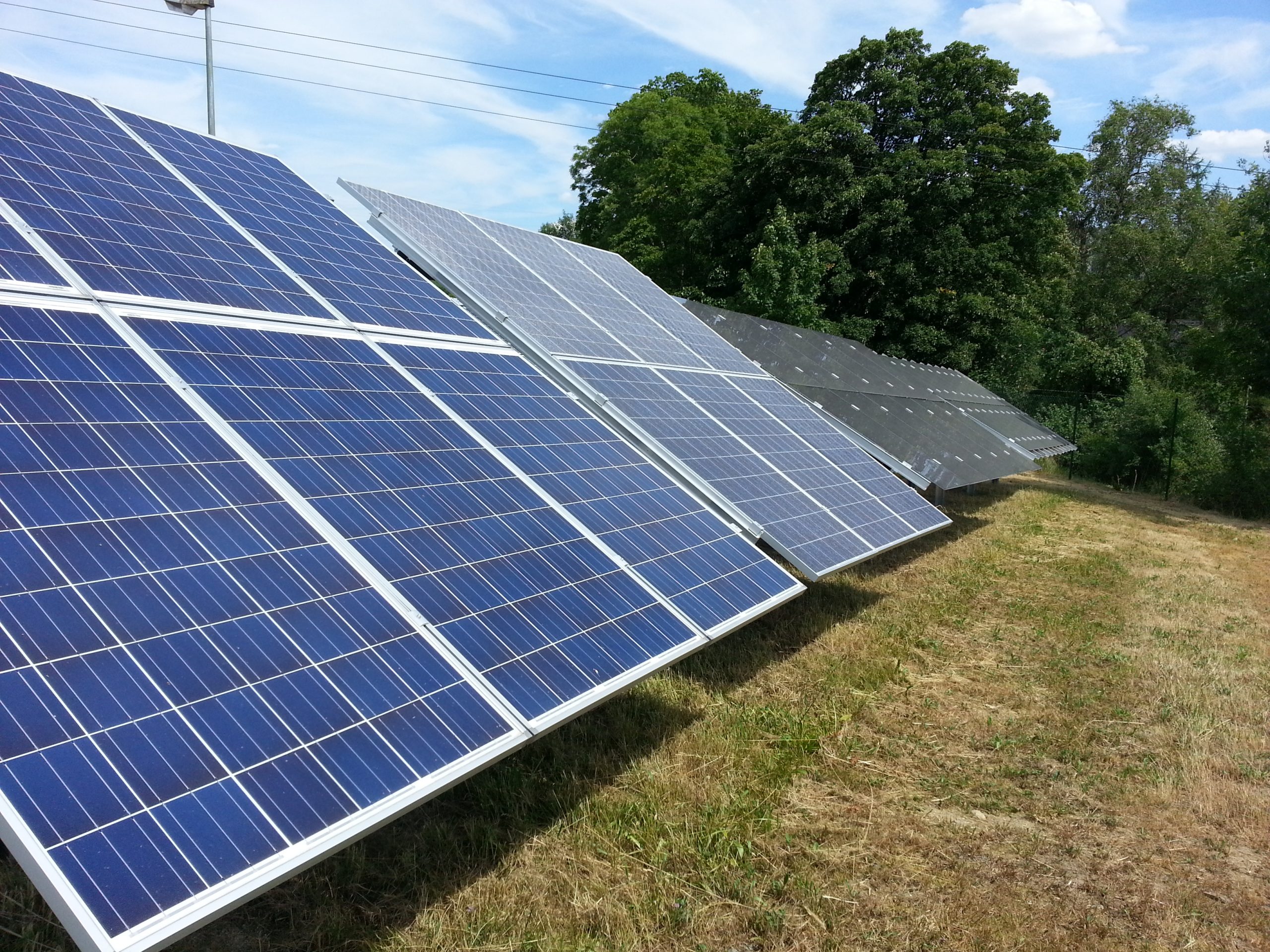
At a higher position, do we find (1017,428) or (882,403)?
(882,403)

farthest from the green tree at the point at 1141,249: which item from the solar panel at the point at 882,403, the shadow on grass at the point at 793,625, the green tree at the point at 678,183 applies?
the shadow on grass at the point at 793,625

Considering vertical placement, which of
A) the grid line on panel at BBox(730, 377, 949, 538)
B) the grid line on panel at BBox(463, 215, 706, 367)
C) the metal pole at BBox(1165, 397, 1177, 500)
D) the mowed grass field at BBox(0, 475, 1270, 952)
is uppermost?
the grid line on panel at BBox(463, 215, 706, 367)

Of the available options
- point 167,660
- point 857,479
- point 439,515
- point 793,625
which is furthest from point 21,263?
point 857,479

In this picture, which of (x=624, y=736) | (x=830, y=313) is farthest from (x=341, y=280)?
(x=830, y=313)

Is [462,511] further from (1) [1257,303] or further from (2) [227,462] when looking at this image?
(1) [1257,303]

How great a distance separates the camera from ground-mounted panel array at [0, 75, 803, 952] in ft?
12.4

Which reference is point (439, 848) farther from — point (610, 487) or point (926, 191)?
point (926, 191)

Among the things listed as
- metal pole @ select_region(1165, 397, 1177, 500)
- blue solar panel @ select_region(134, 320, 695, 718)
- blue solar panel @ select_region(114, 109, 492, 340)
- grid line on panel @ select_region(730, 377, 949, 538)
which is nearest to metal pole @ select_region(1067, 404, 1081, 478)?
metal pole @ select_region(1165, 397, 1177, 500)

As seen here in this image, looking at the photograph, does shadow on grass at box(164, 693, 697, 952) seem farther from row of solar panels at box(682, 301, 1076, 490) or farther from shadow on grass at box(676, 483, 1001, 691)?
row of solar panels at box(682, 301, 1076, 490)

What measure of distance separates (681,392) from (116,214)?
687 cm

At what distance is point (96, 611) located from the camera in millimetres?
4277

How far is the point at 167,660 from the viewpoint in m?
4.27

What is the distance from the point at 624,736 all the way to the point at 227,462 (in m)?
4.12

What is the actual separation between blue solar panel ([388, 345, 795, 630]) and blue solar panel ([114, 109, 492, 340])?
29.3 inches
